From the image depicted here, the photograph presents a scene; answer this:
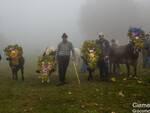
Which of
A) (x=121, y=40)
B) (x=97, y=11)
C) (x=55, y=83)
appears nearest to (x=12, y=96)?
(x=55, y=83)

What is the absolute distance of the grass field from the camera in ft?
51.9

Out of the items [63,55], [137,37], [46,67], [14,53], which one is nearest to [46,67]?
[46,67]

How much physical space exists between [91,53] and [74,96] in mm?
4749

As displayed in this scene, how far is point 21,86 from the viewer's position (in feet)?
70.4

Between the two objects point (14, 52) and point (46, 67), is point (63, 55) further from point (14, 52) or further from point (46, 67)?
point (14, 52)

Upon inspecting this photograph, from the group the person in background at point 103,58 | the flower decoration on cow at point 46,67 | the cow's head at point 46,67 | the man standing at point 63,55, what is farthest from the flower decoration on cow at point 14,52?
the person in background at point 103,58

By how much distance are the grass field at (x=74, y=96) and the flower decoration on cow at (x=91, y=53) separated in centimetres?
109

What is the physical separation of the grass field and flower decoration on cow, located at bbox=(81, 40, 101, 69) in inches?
43.0

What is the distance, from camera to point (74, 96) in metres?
18.1

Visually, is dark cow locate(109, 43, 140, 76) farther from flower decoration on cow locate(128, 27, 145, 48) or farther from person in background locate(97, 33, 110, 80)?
person in background locate(97, 33, 110, 80)

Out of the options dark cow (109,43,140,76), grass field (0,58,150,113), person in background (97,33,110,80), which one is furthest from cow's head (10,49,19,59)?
dark cow (109,43,140,76)

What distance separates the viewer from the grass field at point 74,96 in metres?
15.8

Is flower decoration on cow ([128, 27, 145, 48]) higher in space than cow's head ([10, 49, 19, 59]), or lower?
higher

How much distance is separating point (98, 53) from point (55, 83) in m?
3.12
